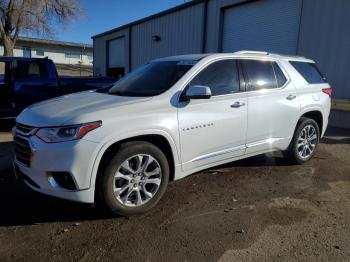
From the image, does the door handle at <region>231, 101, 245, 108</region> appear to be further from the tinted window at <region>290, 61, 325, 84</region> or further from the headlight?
the headlight

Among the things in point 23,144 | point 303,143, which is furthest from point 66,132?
point 303,143

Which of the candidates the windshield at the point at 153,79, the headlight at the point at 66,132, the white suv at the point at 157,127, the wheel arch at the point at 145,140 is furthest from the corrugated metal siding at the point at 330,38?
the headlight at the point at 66,132

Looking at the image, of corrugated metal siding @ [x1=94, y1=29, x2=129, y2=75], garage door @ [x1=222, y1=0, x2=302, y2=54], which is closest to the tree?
corrugated metal siding @ [x1=94, y1=29, x2=129, y2=75]

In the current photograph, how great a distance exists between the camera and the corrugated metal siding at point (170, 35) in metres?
15.6

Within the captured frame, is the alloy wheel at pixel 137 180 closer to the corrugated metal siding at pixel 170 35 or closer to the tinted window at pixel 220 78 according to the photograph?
the tinted window at pixel 220 78

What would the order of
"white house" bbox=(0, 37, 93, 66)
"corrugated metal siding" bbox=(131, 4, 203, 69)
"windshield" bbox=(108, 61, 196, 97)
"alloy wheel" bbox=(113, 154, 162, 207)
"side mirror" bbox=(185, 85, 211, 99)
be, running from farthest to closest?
1. "white house" bbox=(0, 37, 93, 66)
2. "corrugated metal siding" bbox=(131, 4, 203, 69)
3. "windshield" bbox=(108, 61, 196, 97)
4. "side mirror" bbox=(185, 85, 211, 99)
5. "alloy wheel" bbox=(113, 154, 162, 207)

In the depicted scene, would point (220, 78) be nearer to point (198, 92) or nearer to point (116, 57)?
point (198, 92)

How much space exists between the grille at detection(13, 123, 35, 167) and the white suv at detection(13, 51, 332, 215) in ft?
0.03

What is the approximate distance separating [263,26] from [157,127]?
33.6 ft

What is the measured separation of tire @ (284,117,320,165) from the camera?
5.47 m

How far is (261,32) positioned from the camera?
1270cm

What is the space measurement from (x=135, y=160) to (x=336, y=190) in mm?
2858

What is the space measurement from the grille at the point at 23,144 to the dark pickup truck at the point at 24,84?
494 centimetres

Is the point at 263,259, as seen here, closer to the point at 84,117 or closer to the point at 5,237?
the point at 84,117
